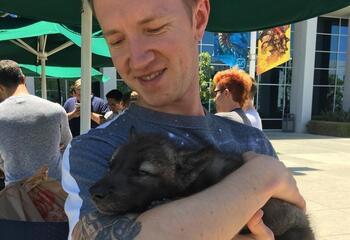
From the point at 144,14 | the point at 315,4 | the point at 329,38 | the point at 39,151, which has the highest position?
the point at 329,38

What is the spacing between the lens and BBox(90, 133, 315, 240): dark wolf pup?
5.59 ft

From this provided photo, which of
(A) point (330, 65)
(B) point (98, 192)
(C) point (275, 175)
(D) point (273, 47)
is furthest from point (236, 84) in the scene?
(A) point (330, 65)

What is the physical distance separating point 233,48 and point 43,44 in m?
13.0

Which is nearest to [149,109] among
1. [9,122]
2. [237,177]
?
[237,177]

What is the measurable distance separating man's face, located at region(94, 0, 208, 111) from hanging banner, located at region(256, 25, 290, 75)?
774 inches

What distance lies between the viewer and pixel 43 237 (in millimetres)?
2367

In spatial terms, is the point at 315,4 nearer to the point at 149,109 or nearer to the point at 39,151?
the point at 149,109

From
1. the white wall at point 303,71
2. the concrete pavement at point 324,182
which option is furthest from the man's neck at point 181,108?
the white wall at point 303,71

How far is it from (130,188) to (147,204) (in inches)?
3.5

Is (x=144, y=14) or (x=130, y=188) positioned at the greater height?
(x=144, y=14)

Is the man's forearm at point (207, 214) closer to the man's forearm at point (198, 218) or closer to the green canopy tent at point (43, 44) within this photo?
the man's forearm at point (198, 218)

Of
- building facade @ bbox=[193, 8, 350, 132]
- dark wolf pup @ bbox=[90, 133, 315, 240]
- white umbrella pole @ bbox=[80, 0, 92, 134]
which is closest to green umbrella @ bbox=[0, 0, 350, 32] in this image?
white umbrella pole @ bbox=[80, 0, 92, 134]

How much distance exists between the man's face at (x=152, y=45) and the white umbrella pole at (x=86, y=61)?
64.3 inches

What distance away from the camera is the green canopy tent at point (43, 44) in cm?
611
